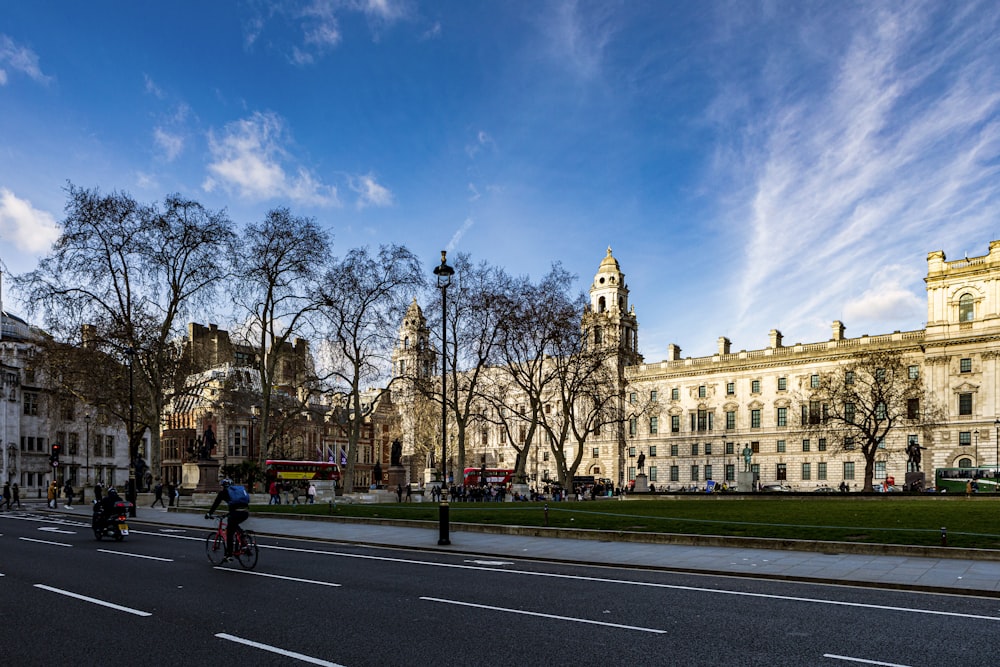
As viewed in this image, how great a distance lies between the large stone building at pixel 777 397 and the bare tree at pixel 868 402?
3.07 ft

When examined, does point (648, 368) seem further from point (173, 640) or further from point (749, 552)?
point (173, 640)

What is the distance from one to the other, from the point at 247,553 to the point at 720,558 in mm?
10222

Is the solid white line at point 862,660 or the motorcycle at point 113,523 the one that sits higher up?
the solid white line at point 862,660

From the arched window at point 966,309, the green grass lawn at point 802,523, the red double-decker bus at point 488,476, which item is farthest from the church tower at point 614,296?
the green grass lawn at point 802,523

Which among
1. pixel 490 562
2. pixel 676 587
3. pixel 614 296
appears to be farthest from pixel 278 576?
pixel 614 296

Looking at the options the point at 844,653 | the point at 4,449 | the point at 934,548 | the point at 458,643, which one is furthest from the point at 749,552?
the point at 4,449

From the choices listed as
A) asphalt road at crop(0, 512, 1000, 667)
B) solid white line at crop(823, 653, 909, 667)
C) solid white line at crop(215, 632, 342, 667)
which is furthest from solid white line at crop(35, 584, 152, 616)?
solid white line at crop(823, 653, 909, 667)

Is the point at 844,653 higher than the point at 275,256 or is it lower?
lower

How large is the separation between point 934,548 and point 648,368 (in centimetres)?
8763

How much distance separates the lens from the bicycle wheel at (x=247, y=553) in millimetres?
15945

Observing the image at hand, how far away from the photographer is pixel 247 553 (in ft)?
52.5

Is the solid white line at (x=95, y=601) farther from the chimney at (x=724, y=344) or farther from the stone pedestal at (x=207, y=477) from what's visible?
the chimney at (x=724, y=344)

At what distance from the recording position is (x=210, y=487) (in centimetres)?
4800

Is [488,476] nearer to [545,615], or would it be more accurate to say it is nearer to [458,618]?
[545,615]
